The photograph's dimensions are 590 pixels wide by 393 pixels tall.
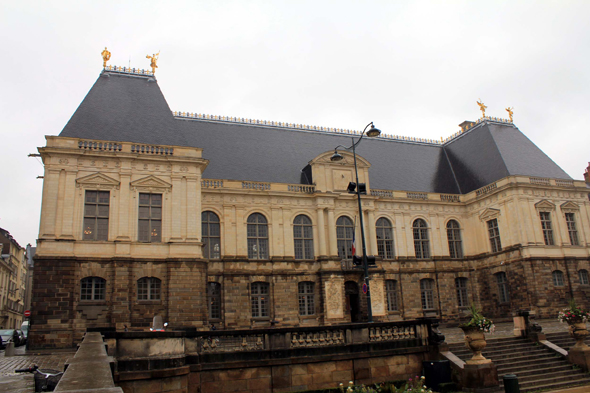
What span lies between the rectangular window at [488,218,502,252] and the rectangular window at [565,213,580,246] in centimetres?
481

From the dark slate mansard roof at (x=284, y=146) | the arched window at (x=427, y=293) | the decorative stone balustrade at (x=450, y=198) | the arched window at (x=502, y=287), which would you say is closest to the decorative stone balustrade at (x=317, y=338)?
the dark slate mansard roof at (x=284, y=146)

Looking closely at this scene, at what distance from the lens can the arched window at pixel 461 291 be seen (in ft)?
117

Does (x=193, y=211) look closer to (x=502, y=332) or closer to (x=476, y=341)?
(x=476, y=341)

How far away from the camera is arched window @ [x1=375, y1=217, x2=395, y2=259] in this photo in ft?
112

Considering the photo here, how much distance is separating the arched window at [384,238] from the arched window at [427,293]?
123 inches

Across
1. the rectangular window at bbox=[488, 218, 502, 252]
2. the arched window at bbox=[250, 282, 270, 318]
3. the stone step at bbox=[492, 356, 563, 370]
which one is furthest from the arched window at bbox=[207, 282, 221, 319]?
the rectangular window at bbox=[488, 218, 502, 252]

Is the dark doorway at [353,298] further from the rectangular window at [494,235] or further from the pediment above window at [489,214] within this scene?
the pediment above window at [489,214]

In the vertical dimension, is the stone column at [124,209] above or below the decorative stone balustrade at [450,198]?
below

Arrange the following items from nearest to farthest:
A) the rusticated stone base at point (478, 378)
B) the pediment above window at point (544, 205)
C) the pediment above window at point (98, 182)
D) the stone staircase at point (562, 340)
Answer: the rusticated stone base at point (478, 378)
the stone staircase at point (562, 340)
the pediment above window at point (98, 182)
the pediment above window at point (544, 205)

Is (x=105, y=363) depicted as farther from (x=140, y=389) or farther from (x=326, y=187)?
(x=326, y=187)

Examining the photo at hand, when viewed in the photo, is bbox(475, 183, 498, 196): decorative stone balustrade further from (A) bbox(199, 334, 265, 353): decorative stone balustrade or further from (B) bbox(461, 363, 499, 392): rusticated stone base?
(A) bbox(199, 334, 265, 353): decorative stone balustrade

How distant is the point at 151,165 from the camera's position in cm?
2577

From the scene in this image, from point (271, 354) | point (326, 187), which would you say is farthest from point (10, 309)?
point (271, 354)

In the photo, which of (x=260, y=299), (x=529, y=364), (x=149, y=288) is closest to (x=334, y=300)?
(x=260, y=299)
